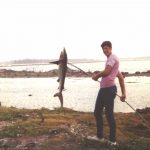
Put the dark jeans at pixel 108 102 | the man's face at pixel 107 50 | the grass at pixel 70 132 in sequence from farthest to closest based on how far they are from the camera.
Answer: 1. the grass at pixel 70 132
2. the dark jeans at pixel 108 102
3. the man's face at pixel 107 50

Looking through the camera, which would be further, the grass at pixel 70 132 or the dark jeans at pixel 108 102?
the grass at pixel 70 132

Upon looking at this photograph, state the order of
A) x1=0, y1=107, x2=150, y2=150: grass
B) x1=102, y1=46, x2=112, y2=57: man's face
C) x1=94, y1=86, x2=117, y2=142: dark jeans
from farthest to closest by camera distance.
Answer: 1. x1=0, y1=107, x2=150, y2=150: grass
2. x1=94, y1=86, x2=117, y2=142: dark jeans
3. x1=102, y1=46, x2=112, y2=57: man's face

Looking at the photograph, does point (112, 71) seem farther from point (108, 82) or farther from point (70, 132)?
point (70, 132)

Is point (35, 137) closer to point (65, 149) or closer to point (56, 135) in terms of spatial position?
point (56, 135)

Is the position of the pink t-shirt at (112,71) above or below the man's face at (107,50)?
below

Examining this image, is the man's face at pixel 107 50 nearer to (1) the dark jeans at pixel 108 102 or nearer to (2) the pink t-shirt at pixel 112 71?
(2) the pink t-shirt at pixel 112 71

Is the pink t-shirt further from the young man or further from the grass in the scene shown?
the grass

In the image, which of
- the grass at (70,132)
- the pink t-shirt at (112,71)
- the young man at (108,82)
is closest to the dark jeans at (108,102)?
the young man at (108,82)

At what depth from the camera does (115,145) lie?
11.9 meters

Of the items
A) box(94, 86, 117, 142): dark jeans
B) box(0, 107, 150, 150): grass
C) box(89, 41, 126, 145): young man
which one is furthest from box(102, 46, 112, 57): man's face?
box(0, 107, 150, 150): grass

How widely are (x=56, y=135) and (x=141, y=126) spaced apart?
404 centimetres

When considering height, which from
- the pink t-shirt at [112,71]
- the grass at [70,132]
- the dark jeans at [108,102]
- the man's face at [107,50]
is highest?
the man's face at [107,50]

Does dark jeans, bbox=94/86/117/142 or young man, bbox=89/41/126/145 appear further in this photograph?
dark jeans, bbox=94/86/117/142

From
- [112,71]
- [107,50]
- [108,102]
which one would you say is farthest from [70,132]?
[107,50]
